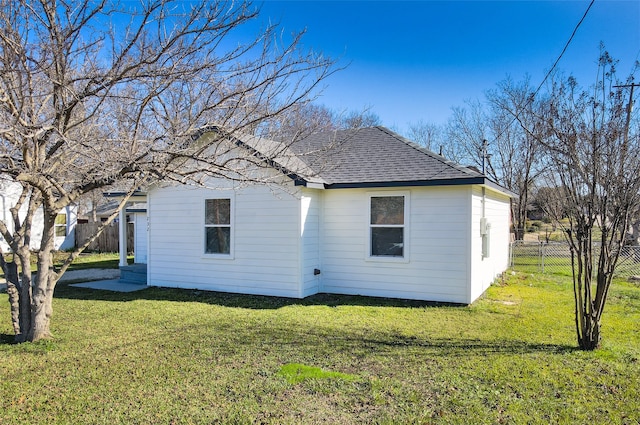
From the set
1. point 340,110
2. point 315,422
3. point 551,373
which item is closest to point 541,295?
point 551,373

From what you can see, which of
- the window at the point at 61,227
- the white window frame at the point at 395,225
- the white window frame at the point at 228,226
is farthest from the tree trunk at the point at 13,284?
the window at the point at 61,227

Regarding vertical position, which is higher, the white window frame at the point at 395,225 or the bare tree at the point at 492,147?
the bare tree at the point at 492,147

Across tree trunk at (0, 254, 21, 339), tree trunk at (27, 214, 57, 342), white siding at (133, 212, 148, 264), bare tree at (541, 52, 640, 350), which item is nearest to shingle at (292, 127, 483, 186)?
bare tree at (541, 52, 640, 350)

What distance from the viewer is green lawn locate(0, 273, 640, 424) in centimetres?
387

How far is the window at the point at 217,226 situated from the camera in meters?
10.3

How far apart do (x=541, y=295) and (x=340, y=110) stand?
648 centimetres

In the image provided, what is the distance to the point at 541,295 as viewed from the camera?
32.7 ft

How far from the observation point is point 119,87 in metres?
5.97

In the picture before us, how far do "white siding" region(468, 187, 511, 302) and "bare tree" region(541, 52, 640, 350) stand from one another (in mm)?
3252

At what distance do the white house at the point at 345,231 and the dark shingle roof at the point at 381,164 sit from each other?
0.08 feet

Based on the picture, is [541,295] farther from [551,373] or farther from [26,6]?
[26,6]

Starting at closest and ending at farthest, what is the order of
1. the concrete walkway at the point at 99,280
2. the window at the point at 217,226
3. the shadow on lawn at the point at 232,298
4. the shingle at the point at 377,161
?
the shadow on lawn at the point at 232,298
the shingle at the point at 377,161
the window at the point at 217,226
the concrete walkway at the point at 99,280

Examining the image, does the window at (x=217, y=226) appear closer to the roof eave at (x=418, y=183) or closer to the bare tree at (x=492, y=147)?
the roof eave at (x=418, y=183)

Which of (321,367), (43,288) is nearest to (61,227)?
(43,288)
